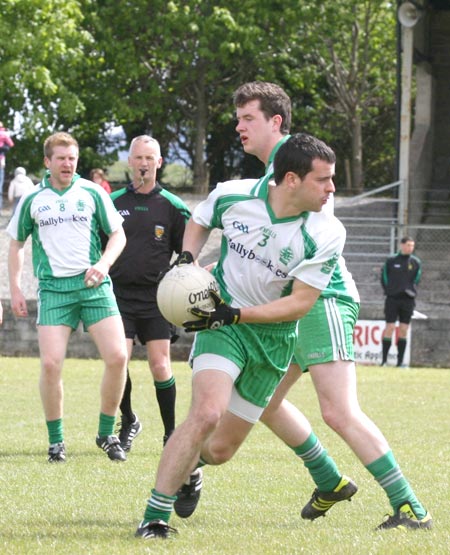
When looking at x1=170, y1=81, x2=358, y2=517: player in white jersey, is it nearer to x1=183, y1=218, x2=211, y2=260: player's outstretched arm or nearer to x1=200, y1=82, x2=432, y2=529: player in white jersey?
x1=200, y1=82, x2=432, y2=529: player in white jersey

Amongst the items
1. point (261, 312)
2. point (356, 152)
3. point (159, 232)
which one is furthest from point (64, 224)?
point (356, 152)

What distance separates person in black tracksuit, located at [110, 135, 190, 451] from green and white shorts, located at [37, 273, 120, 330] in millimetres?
758

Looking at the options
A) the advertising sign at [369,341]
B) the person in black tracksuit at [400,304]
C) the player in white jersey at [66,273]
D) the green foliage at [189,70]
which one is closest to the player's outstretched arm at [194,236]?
the player in white jersey at [66,273]

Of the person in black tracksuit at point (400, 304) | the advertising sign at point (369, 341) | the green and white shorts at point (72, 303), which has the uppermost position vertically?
the green and white shorts at point (72, 303)

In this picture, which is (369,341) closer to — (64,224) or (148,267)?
(148,267)

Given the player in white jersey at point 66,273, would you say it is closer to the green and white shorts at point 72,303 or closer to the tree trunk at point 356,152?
the green and white shorts at point 72,303

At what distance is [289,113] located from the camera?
678cm

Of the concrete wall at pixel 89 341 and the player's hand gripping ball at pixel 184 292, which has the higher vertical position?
the player's hand gripping ball at pixel 184 292

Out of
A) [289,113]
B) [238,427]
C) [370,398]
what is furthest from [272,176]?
[370,398]

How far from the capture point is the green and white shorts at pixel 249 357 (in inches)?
237

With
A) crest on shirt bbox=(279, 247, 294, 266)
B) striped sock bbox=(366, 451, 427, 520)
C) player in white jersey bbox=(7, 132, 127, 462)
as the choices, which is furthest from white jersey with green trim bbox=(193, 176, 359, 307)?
player in white jersey bbox=(7, 132, 127, 462)

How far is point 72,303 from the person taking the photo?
30.2 ft

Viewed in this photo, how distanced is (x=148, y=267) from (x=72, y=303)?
0.99m

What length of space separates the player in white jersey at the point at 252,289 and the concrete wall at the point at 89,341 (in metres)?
15.4
